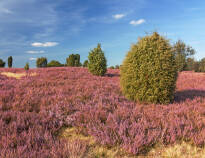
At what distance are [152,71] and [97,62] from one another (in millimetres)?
10138

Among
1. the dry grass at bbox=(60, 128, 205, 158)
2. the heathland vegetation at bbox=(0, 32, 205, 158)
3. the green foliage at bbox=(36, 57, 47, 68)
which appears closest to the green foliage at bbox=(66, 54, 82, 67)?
the green foliage at bbox=(36, 57, 47, 68)

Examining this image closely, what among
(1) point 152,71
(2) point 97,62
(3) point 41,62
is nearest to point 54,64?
(3) point 41,62

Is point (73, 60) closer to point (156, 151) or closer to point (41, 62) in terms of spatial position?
point (41, 62)

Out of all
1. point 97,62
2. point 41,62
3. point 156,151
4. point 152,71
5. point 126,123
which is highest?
point 41,62

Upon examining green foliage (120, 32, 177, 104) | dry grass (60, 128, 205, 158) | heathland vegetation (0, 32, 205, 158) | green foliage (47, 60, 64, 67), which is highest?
green foliage (47, 60, 64, 67)

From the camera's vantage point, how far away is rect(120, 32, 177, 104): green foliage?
5.61 meters

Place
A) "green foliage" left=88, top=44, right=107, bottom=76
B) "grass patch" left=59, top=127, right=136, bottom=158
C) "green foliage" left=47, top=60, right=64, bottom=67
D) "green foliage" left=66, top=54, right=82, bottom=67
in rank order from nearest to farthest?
"grass patch" left=59, top=127, right=136, bottom=158 < "green foliage" left=88, top=44, right=107, bottom=76 < "green foliage" left=66, top=54, right=82, bottom=67 < "green foliage" left=47, top=60, right=64, bottom=67

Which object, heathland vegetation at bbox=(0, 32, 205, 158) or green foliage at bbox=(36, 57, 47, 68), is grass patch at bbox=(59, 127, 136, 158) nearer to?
heathland vegetation at bbox=(0, 32, 205, 158)

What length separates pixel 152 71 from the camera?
562 centimetres

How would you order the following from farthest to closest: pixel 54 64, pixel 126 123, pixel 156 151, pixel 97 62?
pixel 54 64
pixel 97 62
pixel 126 123
pixel 156 151

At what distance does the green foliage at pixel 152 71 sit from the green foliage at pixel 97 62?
31.5 feet

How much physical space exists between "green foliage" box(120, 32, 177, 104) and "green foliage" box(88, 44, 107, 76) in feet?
31.5

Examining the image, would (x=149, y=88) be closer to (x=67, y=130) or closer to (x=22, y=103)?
(x=67, y=130)

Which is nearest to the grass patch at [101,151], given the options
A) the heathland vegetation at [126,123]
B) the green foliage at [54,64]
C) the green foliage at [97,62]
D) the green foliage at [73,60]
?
the heathland vegetation at [126,123]
